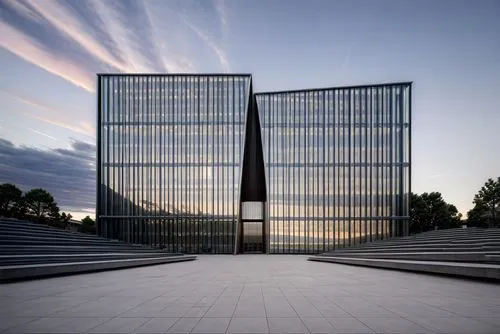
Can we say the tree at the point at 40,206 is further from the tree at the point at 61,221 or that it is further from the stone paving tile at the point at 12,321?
the stone paving tile at the point at 12,321

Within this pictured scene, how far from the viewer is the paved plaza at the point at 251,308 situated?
6841 mm

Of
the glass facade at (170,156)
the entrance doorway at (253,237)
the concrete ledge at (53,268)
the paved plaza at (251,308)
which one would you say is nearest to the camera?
the paved plaza at (251,308)

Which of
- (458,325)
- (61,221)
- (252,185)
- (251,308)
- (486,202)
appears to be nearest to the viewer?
(458,325)

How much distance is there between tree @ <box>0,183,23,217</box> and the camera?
69.8 meters

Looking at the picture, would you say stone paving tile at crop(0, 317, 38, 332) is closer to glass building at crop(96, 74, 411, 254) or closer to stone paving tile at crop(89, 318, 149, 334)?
stone paving tile at crop(89, 318, 149, 334)

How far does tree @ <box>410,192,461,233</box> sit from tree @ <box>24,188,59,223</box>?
90.5m

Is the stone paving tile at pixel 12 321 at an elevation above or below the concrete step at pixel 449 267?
above

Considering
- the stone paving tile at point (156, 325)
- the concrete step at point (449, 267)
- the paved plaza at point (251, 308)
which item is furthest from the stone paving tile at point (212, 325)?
Answer: the concrete step at point (449, 267)

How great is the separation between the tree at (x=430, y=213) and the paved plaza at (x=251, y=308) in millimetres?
65330

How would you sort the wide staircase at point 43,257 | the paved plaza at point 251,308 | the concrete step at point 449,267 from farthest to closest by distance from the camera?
the wide staircase at point 43,257
the concrete step at point 449,267
the paved plaza at point 251,308

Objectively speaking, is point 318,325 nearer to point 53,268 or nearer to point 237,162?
point 53,268

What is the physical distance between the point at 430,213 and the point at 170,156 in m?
60.8

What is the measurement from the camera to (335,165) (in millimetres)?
52844

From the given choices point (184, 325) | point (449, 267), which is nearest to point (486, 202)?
point (449, 267)
